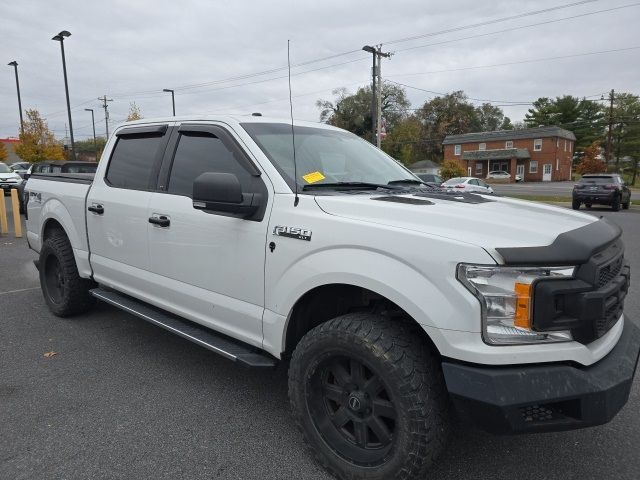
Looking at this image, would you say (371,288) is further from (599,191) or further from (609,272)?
(599,191)

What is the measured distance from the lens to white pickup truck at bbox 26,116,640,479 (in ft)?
6.82

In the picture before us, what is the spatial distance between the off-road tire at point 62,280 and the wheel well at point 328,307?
296cm

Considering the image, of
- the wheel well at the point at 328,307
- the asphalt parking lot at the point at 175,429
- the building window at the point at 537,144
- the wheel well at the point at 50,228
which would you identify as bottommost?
the asphalt parking lot at the point at 175,429

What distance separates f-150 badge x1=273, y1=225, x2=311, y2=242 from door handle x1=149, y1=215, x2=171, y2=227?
1.06m

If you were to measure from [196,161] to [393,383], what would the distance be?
216cm

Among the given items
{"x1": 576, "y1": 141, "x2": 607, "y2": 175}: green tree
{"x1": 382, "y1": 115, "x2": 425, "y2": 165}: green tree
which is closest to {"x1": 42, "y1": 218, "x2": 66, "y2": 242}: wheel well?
{"x1": 382, "y1": 115, "x2": 425, "y2": 165}: green tree

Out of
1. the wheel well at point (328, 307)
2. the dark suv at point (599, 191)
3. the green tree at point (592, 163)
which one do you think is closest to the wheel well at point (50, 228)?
the wheel well at point (328, 307)

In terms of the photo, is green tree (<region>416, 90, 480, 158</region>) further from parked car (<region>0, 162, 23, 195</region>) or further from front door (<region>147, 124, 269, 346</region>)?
front door (<region>147, 124, 269, 346</region>)

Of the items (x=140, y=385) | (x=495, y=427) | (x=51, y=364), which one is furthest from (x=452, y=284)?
(x=51, y=364)

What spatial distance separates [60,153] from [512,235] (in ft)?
135

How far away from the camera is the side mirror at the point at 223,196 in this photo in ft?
9.04

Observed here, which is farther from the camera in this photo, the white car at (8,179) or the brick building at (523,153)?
the brick building at (523,153)

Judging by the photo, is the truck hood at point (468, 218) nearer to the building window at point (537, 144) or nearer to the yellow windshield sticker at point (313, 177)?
the yellow windshield sticker at point (313, 177)

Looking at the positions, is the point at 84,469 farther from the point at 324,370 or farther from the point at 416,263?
A: the point at 416,263
